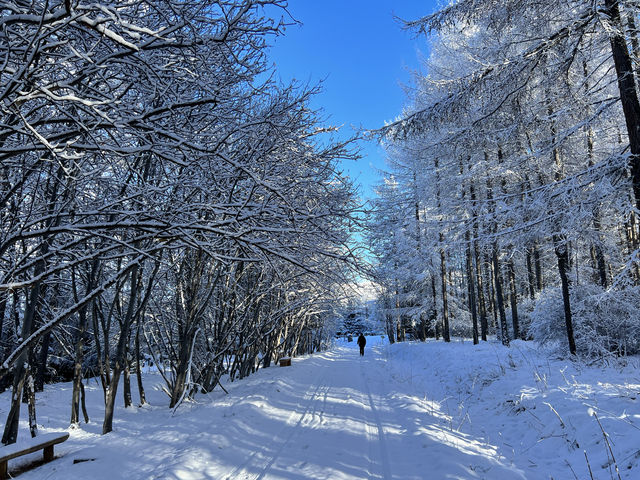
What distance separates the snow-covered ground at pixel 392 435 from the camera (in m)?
4.21

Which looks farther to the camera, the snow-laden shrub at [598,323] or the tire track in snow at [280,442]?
the snow-laden shrub at [598,323]

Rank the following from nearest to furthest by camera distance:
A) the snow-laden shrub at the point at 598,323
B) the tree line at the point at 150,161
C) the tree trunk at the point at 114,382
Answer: the tree line at the point at 150,161 → the tree trunk at the point at 114,382 → the snow-laden shrub at the point at 598,323

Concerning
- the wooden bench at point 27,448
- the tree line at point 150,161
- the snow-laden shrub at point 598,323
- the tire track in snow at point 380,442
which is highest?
the tree line at point 150,161

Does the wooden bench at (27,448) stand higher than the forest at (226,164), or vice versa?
the forest at (226,164)

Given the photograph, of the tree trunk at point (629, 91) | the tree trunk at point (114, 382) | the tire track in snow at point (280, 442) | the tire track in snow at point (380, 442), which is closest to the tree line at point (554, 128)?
the tree trunk at point (629, 91)

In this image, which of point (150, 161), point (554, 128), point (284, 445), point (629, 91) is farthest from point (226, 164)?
point (554, 128)

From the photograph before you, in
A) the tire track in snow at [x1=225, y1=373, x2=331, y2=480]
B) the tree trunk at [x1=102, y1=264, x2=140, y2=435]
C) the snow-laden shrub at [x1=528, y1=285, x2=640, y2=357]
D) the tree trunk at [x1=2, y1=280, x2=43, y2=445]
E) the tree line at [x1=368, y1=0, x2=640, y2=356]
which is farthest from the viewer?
the snow-laden shrub at [x1=528, y1=285, x2=640, y2=357]

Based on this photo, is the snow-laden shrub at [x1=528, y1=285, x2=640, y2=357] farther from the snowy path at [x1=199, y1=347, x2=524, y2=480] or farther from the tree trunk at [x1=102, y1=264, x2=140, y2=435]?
the tree trunk at [x1=102, y1=264, x2=140, y2=435]

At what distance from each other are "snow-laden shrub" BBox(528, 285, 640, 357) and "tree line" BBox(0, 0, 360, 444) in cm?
624

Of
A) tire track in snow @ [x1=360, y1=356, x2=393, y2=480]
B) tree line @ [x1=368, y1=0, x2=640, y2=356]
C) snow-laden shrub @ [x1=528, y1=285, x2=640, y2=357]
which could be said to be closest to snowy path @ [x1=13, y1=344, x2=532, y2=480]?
tire track in snow @ [x1=360, y1=356, x2=393, y2=480]

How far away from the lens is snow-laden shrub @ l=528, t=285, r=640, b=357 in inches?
307

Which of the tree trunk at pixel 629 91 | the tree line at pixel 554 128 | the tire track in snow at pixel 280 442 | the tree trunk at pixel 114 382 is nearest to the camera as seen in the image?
the tire track in snow at pixel 280 442

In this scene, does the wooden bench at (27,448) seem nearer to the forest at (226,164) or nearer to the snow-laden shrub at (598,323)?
the forest at (226,164)

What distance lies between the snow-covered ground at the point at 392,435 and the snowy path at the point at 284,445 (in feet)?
0.07
